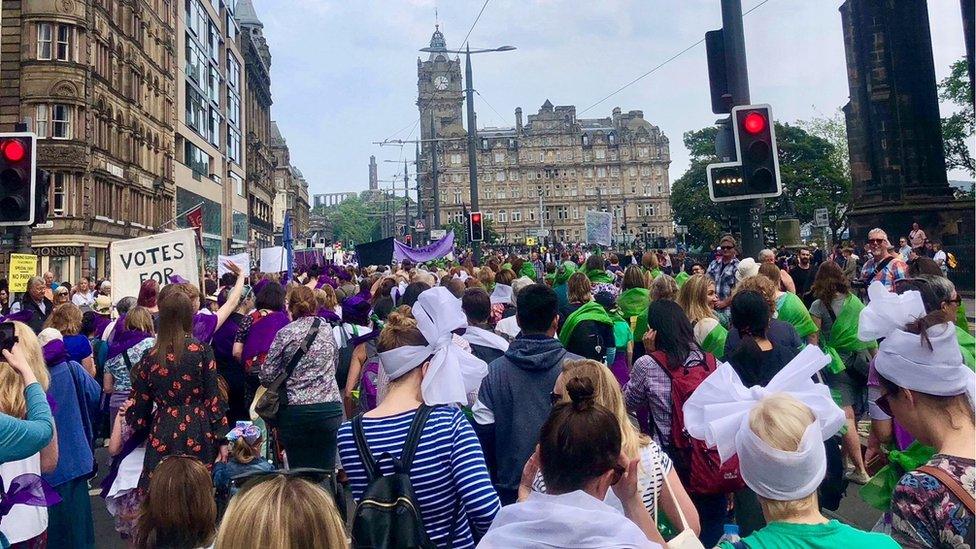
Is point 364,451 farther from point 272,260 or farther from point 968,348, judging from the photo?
point 272,260

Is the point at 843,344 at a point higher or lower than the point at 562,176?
lower

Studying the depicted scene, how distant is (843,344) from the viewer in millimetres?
6512

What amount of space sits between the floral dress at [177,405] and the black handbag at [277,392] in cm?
77

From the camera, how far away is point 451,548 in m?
3.15

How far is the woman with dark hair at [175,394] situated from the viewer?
487 cm

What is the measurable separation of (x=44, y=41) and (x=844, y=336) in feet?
114

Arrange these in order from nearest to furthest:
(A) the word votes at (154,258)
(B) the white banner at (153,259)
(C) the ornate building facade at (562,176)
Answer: (B) the white banner at (153,259), (A) the word votes at (154,258), (C) the ornate building facade at (562,176)

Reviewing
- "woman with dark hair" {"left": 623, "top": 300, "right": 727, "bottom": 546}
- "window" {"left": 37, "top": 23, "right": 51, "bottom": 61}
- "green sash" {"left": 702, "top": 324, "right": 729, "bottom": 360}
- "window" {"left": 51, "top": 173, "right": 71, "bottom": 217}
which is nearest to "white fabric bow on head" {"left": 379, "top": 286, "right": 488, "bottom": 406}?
"woman with dark hair" {"left": 623, "top": 300, "right": 727, "bottom": 546}

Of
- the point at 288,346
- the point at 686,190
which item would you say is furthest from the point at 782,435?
the point at 686,190

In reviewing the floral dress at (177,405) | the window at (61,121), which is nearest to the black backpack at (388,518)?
the floral dress at (177,405)

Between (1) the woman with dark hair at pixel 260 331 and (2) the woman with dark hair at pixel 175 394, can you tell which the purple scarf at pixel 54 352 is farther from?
(1) the woman with dark hair at pixel 260 331

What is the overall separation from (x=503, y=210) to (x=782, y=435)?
454 feet

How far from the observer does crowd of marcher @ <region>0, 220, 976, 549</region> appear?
2.33 m

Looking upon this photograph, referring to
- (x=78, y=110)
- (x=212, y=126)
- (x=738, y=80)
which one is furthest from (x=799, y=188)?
(x=738, y=80)
